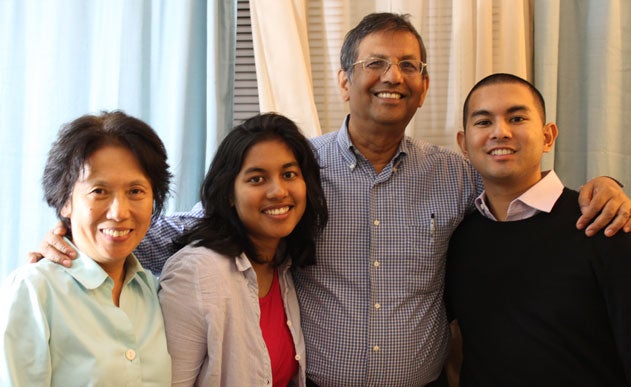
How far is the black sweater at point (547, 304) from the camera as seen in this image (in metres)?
1.50

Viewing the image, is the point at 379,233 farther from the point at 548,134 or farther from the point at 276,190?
the point at 548,134

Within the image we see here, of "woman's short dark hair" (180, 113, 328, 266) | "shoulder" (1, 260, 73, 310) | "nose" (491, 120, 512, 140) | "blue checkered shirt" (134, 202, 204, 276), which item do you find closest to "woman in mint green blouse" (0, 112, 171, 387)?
"shoulder" (1, 260, 73, 310)

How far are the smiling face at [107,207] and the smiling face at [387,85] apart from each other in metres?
0.82

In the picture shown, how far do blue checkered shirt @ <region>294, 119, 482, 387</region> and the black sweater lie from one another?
14cm

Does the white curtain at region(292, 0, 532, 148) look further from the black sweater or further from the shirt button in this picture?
the shirt button

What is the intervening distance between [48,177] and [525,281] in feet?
4.32

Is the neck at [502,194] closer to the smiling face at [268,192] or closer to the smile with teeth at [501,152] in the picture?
the smile with teeth at [501,152]

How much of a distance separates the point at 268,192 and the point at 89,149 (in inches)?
19.5

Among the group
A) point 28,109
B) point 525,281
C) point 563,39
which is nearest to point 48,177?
point 28,109

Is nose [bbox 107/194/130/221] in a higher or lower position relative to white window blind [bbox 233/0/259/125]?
lower

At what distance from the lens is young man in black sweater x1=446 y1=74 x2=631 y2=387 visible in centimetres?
151

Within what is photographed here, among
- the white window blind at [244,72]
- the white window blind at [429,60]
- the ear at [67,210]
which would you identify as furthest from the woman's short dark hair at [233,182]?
the white window blind at [244,72]

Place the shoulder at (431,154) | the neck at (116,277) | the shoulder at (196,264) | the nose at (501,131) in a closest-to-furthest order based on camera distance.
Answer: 1. the neck at (116,277)
2. the shoulder at (196,264)
3. the nose at (501,131)
4. the shoulder at (431,154)

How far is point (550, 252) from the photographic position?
1.58 metres
